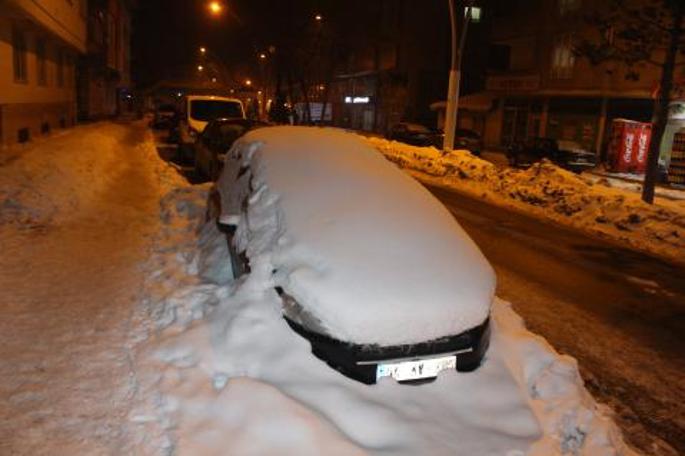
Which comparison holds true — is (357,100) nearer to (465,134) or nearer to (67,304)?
(465,134)

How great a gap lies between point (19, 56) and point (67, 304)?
1734cm

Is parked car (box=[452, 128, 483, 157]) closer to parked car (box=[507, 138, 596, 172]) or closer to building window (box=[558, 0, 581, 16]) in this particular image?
parked car (box=[507, 138, 596, 172])

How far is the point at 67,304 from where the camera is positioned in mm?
5535

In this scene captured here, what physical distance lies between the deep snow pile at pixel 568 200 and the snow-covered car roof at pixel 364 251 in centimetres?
699

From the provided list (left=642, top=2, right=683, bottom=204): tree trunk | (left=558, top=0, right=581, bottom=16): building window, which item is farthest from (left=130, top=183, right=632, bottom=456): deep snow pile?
(left=558, top=0, right=581, bottom=16): building window

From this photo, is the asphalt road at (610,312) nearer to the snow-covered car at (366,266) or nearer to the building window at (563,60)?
the snow-covered car at (366,266)

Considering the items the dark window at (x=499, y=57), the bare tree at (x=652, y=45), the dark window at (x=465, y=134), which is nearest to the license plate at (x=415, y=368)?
the bare tree at (x=652, y=45)

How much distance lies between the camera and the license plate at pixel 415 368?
12.4ft

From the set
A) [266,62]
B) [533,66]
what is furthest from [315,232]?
[266,62]

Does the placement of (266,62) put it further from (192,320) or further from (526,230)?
(192,320)

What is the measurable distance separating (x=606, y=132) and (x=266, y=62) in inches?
1112

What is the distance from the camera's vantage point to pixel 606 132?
96.0ft

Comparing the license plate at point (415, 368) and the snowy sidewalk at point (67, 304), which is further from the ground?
the license plate at point (415, 368)

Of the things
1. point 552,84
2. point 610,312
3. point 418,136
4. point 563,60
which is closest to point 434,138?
point 418,136
